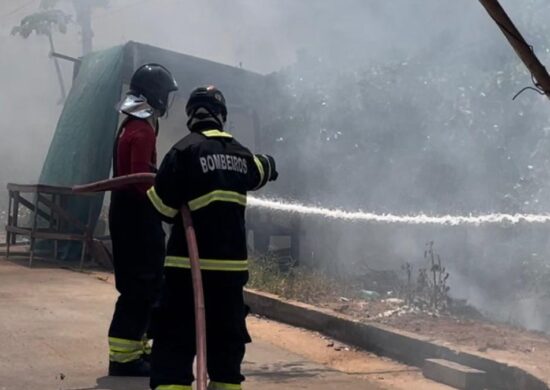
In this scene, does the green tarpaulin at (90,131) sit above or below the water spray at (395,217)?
above

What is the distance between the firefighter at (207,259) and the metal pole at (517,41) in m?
1.17

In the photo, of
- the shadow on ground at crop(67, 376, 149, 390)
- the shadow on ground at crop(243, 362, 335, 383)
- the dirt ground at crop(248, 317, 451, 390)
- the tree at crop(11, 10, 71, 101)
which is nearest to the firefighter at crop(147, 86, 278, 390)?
the shadow on ground at crop(67, 376, 149, 390)

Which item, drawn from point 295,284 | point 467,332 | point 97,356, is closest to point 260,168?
point 97,356

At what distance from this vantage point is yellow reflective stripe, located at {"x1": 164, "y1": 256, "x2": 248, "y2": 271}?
3.32 metres

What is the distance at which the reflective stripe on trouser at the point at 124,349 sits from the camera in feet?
14.5

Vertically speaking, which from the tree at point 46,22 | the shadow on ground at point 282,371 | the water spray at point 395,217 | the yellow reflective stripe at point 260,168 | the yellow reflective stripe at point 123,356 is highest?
the tree at point 46,22

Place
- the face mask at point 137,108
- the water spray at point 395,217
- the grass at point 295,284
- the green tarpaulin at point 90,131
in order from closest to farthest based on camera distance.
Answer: the face mask at point 137,108, the grass at point 295,284, the water spray at point 395,217, the green tarpaulin at point 90,131

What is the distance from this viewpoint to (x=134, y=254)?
445 cm

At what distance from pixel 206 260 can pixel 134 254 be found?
123 cm

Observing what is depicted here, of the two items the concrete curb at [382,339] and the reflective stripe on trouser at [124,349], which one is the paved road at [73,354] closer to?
the reflective stripe on trouser at [124,349]

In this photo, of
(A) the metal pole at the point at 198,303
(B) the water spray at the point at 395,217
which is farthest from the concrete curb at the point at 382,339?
(B) the water spray at the point at 395,217

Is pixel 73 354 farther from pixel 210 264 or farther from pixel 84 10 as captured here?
pixel 84 10

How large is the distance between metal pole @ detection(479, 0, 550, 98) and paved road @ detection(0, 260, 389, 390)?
2.30m

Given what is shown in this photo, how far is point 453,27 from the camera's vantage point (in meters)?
9.67
